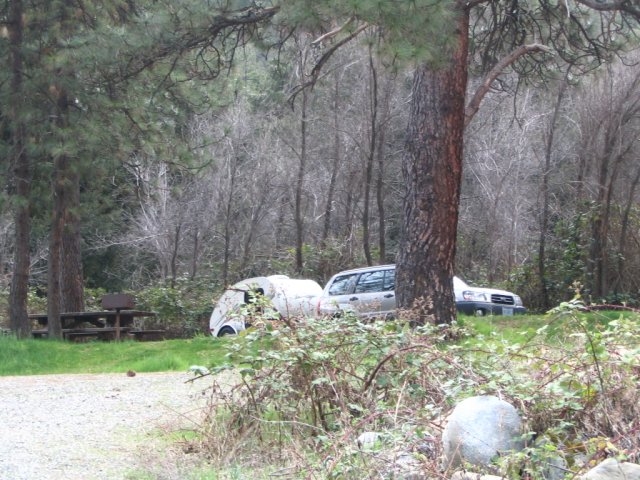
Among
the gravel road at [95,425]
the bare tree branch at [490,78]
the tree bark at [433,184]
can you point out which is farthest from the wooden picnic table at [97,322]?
the bare tree branch at [490,78]

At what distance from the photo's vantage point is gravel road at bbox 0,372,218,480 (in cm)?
635

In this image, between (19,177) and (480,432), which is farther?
(19,177)

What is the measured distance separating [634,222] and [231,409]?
52.1 ft

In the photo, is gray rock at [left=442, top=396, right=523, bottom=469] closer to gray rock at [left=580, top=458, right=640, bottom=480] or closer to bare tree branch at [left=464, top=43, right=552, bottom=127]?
gray rock at [left=580, top=458, right=640, bottom=480]

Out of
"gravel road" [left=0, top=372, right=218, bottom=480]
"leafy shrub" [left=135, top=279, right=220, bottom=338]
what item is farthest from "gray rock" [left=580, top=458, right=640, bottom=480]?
"leafy shrub" [left=135, top=279, right=220, bottom=338]

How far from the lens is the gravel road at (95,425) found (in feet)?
20.8

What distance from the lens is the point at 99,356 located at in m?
15.7

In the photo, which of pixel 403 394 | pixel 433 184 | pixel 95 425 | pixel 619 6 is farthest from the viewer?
pixel 433 184

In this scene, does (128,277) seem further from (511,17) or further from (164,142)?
(511,17)

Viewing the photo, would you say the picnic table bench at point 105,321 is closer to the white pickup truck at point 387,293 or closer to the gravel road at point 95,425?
the white pickup truck at point 387,293

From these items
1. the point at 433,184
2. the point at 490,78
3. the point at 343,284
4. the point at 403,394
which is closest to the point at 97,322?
the point at 343,284

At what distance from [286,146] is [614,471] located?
25.8m

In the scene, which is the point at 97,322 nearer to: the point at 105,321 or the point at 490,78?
the point at 105,321

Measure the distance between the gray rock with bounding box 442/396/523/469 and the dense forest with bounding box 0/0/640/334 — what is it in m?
5.82
